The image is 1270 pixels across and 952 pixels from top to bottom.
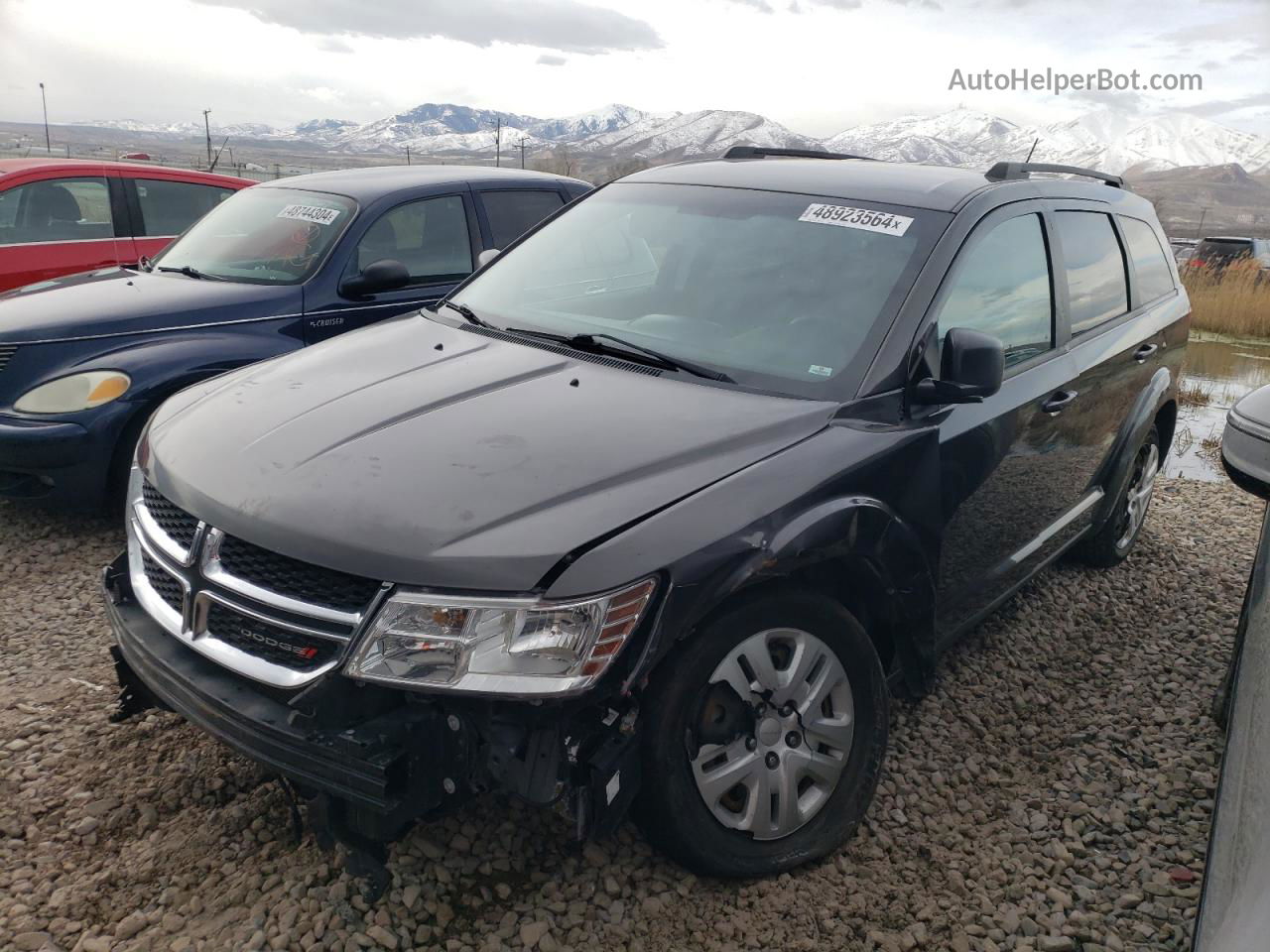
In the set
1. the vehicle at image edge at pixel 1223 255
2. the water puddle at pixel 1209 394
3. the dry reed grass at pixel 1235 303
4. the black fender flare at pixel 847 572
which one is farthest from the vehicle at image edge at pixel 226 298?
the vehicle at image edge at pixel 1223 255

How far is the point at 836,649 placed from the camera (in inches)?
101

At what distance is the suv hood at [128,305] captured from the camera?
4574 mm

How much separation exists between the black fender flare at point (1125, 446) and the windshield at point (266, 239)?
158 inches

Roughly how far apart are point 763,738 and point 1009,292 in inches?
71.6

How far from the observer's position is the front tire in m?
2.22

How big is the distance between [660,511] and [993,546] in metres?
1.63

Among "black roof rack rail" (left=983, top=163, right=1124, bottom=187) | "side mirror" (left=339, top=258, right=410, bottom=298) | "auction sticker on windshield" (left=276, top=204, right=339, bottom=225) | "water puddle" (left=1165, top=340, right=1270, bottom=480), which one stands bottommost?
"water puddle" (left=1165, top=340, right=1270, bottom=480)

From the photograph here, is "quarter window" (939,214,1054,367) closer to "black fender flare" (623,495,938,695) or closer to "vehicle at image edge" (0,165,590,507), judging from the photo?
"black fender flare" (623,495,938,695)

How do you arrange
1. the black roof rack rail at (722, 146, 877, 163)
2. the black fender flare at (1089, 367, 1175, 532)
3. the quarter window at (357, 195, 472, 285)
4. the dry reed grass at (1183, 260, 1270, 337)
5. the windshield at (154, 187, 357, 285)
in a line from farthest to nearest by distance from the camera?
the dry reed grass at (1183, 260, 1270, 337) < the quarter window at (357, 195, 472, 285) < the windshield at (154, 187, 357, 285) < the black fender flare at (1089, 367, 1175, 532) < the black roof rack rail at (722, 146, 877, 163)

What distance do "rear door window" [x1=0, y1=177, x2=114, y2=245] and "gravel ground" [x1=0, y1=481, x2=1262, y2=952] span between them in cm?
455

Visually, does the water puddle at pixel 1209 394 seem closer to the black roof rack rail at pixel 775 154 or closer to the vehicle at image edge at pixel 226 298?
the black roof rack rail at pixel 775 154

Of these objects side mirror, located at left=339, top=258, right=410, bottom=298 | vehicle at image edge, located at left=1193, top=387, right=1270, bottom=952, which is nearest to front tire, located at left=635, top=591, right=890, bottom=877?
vehicle at image edge, located at left=1193, top=387, right=1270, bottom=952

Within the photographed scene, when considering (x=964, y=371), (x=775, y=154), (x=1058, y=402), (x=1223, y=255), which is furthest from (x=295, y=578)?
(x=1223, y=255)

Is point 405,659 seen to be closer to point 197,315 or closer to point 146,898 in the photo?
point 146,898
